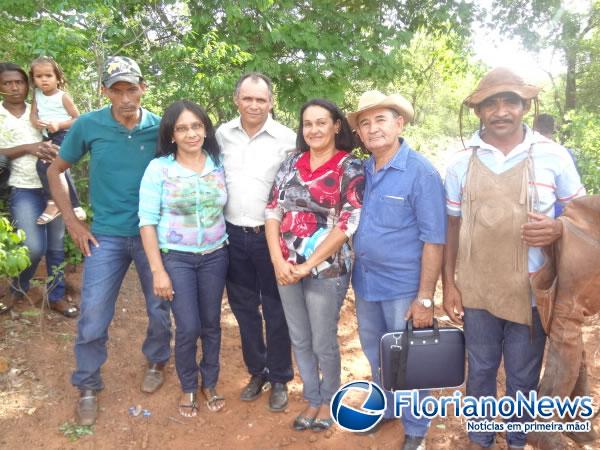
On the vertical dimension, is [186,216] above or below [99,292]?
above

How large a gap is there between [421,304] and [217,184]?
139 cm

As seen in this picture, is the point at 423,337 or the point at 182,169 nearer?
the point at 423,337

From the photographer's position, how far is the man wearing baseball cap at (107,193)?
9.62 feet

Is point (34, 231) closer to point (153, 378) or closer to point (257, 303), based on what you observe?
point (153, 378)

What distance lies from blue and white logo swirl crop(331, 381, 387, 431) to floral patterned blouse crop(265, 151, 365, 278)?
90 centimetres

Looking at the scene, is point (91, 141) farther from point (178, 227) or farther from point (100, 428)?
point (100, 428)

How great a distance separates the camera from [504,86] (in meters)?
2.26

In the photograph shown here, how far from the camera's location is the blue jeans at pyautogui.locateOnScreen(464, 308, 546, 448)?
8.04 feet

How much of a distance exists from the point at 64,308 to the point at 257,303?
209cm

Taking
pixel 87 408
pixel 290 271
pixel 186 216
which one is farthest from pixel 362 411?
pixel 87 408

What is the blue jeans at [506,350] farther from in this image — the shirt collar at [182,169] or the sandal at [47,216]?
the sandal at [47,216]

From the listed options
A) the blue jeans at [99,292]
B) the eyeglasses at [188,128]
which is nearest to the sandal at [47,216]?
the blue jeans at [99,292]

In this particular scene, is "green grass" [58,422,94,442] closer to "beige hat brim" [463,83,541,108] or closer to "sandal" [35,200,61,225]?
"sandal" [35,200,61,225]

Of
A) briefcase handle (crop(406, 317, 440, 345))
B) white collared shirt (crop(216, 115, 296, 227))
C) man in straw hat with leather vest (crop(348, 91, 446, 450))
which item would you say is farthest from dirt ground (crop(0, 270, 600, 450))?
white collared shirt (crop(216, 115, 296, 227))
